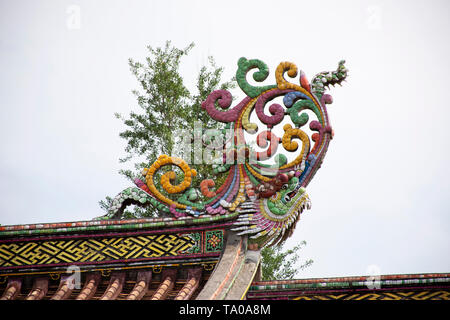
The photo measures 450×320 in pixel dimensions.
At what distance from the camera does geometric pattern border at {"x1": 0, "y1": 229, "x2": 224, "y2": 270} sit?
7773 millimetres

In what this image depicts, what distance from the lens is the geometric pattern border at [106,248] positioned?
777cm

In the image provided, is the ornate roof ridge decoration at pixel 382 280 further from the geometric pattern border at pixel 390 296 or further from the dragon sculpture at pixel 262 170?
the dragon sculpture at pixel 262 170

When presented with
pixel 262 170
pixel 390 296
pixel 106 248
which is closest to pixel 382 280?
pixel 390 296

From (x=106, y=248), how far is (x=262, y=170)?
6.02ft

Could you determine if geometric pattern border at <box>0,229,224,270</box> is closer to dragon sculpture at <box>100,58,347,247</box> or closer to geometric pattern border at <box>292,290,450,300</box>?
dragon sculpture at <box>100,58,347,247</box>

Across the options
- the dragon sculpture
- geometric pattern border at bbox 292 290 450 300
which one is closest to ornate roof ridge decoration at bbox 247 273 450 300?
geometric pattern border at bbox 292 290 450 300

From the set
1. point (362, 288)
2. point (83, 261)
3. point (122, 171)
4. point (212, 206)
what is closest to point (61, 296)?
point (83, 261)

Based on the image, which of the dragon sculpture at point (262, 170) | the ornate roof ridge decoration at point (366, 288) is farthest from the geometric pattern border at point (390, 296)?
the dragon sculpture at point (262, 170)

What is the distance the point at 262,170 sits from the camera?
7973 millimetres

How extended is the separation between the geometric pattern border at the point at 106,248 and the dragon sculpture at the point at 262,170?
0.25 m

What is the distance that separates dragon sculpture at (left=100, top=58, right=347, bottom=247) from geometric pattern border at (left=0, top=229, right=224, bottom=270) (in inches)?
9.8

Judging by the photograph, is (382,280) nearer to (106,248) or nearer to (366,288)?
(366,288)

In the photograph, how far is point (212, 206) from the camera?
789 cm
